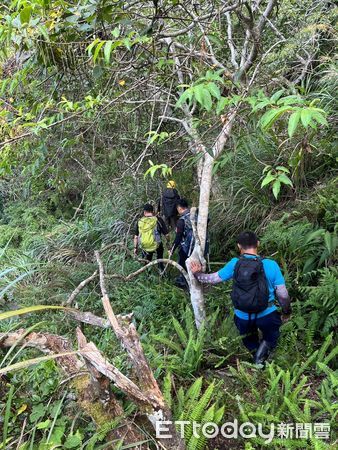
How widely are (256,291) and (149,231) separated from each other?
2665 mm

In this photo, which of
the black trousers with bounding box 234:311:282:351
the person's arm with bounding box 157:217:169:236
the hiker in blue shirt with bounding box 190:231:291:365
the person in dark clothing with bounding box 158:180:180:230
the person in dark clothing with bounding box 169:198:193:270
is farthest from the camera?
the person's arm with bounding box 157:217:169:236

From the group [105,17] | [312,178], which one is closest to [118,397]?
[105,17]

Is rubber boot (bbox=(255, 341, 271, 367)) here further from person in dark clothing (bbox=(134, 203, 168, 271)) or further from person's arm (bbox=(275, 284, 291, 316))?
person in dark clothing (bbox=(134, 203, 168, 271))

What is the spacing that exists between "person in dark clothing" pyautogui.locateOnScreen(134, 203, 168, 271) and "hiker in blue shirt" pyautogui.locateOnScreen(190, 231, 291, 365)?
81.8 inches

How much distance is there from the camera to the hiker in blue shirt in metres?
3.31

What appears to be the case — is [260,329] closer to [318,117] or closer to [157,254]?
[318,117]

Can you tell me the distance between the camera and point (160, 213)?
249 inches

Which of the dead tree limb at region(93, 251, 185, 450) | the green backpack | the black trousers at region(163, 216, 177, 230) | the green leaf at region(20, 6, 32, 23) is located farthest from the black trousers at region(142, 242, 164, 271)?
the green leaf at region(20, 6, 32, 23)

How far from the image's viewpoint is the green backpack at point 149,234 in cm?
564

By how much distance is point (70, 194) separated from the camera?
33.5 feet

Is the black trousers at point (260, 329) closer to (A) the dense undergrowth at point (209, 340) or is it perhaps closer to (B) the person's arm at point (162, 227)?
(A) the dense undergrowth at point (209, 340)

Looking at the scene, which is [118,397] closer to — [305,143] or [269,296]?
[269,296]

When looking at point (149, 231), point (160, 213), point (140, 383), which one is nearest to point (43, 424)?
point (140, 383)

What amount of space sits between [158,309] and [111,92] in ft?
9.28
